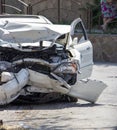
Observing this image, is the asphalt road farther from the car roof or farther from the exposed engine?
the car roof

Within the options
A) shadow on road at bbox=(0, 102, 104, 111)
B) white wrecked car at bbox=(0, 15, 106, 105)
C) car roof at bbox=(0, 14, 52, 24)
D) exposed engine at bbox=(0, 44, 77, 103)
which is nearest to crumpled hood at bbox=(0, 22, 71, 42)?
white wrecked car at bbox=(0, 15, 106, 105)

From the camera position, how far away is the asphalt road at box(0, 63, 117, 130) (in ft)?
32.5

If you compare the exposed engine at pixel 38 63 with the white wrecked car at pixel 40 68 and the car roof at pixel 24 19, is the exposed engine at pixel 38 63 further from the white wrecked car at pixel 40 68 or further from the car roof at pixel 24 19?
the car roof at pixel 24 19

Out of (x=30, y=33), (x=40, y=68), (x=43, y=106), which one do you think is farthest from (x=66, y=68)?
(x=30, y=33)

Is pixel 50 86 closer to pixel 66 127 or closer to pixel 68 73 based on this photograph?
pixel 68 73

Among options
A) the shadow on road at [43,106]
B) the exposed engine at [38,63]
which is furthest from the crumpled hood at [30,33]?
the shadow on road at [43,106]

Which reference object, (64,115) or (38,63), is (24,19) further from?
(64,115)

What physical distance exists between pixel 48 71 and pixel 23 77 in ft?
1.60

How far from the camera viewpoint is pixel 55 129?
31.9ft

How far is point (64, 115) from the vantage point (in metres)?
11.0

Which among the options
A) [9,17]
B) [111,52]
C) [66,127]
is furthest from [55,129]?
[111,52]

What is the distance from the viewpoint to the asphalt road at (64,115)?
9906 mm

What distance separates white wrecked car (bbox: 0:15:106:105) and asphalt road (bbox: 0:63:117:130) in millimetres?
220

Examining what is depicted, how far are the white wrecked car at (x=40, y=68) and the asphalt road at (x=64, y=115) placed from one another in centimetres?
22
